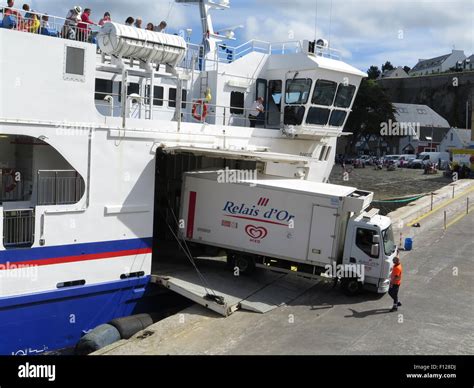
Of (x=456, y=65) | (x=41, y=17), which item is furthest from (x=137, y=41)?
(x=456, y=65)

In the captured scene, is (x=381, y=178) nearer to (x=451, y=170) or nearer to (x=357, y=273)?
(x=451, y=170)

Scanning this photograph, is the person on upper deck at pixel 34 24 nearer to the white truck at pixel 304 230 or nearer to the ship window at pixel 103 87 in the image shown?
the ship window at pixel 103 87

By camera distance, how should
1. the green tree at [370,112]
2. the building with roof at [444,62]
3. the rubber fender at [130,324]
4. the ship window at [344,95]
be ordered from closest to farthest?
the rubber fender at [130,324] < the ship window at [344,95] < the green tree at [370,112] < the building with roof at [444,62]

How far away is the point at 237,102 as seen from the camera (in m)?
16.7

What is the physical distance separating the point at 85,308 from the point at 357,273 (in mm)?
6524

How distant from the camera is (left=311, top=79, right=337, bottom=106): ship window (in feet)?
52.6

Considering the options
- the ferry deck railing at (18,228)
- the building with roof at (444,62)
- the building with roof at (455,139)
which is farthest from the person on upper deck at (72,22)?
the building with roof at (444,62)

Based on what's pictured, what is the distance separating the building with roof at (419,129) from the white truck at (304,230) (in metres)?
68.1

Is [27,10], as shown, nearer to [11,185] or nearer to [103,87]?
[103,87]

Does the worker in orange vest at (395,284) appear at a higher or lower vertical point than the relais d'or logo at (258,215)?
lower

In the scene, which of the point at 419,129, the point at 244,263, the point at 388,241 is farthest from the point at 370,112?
the point at 244,263

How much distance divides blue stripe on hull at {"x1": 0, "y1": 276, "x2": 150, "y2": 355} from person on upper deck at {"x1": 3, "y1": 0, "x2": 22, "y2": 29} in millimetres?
5908

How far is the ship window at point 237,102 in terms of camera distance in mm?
16547

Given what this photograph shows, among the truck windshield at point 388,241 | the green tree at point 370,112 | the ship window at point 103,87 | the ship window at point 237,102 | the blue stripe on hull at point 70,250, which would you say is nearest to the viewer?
the blue stripe on hull at point 70,250
